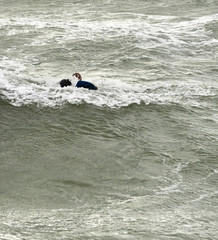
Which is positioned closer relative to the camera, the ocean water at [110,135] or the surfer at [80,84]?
the ocean water at [110,135]

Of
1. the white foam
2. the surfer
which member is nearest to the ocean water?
the white foam

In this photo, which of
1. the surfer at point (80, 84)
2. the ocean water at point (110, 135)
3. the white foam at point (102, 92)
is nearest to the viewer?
the ocean water at point (110, 135)

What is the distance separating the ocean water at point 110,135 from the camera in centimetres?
830

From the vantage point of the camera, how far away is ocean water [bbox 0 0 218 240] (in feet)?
27.2

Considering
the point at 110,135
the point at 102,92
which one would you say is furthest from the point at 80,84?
the point at 110,135

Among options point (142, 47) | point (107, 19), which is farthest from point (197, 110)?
point (107, 19)

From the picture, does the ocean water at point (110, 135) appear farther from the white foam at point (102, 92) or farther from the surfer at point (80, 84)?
the surfer at point (80, 84)

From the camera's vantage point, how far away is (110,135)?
40.9 ft

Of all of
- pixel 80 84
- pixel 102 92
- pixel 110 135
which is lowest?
pixel 110 135

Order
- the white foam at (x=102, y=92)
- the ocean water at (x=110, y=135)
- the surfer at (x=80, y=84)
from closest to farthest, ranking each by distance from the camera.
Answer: the ocean water at (x=110, y=135) < the white foam at (x=102, y=92) < the surfer at (x=80, y=84)

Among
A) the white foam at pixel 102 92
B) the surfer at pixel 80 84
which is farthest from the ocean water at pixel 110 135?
the surfer at pixel 80 84

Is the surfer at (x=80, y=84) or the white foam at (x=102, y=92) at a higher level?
the surfer at (x=80, y=84)

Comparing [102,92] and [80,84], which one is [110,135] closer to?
[80,84]

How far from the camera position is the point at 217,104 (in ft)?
48.9
